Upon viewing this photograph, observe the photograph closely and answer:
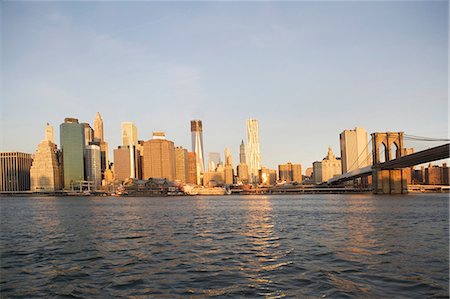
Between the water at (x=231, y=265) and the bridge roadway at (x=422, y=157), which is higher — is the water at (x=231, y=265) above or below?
below

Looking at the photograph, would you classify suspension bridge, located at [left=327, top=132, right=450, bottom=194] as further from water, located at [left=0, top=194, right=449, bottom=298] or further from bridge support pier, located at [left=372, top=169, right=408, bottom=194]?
water, located at [left=0, top=194, right=449, bottom=298]

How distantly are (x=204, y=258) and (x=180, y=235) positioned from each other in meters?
10.7

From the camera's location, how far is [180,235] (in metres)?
31.7

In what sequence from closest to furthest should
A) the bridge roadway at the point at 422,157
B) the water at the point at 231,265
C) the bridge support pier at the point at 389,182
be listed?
the water at the point at 231,265 < the bridge roadway at the point at 422,157 < the bridge support pier at the point at 389,182

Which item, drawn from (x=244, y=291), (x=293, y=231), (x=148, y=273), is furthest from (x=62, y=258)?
(x=293, y=231)

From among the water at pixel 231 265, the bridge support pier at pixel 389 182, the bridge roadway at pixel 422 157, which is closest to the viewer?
the water at pixel 231 265

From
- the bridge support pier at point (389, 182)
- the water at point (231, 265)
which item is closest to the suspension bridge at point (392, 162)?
the bridge support pier at point (389, 182)

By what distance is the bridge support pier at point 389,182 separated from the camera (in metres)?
123

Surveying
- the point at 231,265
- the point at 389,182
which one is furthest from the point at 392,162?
the point at 231,265

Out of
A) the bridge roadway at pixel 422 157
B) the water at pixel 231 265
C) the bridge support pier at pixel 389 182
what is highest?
the bridge roadway at pixel 422 157

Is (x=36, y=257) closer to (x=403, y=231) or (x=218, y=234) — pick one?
(x=218, y=234)

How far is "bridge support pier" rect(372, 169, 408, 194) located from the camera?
122750mm

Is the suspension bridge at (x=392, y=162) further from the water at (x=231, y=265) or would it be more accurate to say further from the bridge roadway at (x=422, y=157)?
the water at (x=231, y=265)

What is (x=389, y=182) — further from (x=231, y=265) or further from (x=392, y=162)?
(x=231, y=265)
